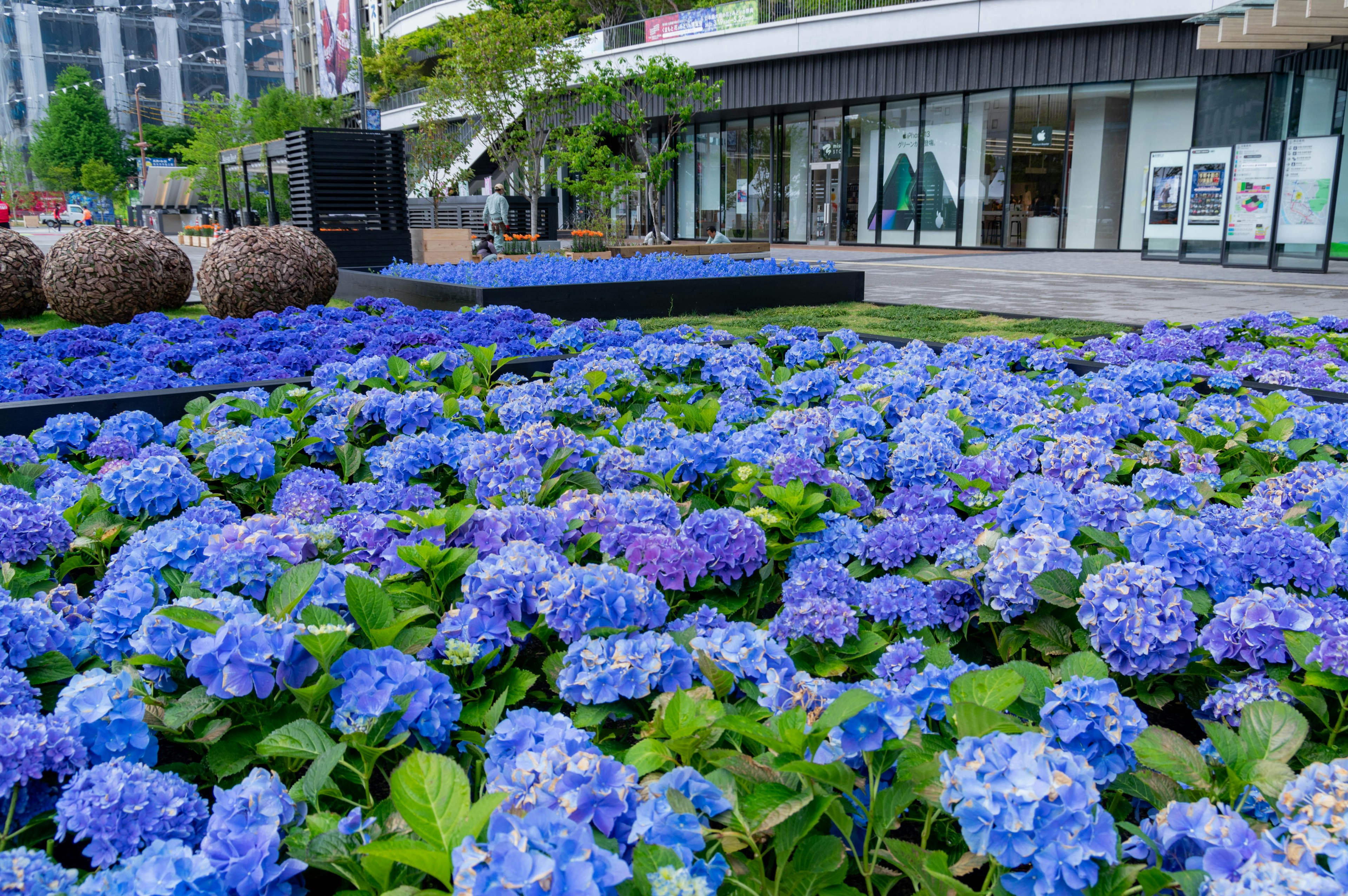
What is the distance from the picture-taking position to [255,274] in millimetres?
8273

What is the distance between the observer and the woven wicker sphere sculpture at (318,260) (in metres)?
8.64

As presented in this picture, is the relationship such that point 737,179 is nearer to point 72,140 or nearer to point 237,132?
point 237,132

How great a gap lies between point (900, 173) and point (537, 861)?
2596 cm

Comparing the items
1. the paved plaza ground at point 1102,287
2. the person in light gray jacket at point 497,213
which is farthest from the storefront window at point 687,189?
the paved plaza ground at point 1102,287

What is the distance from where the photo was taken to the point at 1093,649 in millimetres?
1893

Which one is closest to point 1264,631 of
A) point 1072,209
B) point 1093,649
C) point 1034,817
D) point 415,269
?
point 1093,649

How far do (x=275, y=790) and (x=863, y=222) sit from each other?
86.8 feet

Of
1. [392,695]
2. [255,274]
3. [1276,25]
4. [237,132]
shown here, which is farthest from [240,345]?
[237,132]

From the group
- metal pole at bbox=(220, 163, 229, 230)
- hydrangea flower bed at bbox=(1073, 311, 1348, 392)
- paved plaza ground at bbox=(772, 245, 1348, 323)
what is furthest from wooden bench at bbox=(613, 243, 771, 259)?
hydrangea flower bed at bbox=(1073, 311, 1348, 392)

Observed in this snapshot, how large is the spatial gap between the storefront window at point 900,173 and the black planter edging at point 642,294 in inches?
593

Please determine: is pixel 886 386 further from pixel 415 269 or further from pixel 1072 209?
pixel 1072 209

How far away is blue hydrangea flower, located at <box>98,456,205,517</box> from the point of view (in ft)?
8.62

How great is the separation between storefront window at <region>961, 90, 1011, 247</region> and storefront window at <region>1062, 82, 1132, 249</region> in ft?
5.09

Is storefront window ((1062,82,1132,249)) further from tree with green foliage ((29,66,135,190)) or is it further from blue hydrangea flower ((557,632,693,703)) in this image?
tree with green foliage ((29,66,135,190))
